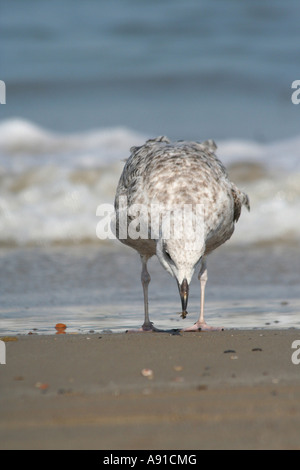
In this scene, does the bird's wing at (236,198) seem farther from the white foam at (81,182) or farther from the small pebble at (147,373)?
the white foam at (81,182)

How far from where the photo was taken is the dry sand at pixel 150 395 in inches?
134

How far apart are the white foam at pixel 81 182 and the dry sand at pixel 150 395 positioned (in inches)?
263

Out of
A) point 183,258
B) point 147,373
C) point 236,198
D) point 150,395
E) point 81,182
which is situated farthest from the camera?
point 81,182

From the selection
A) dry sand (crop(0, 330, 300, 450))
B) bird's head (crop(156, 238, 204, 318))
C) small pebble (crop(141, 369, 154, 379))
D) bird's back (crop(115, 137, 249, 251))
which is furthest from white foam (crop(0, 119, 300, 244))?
small pebble (crop(141, 369, 154, 379))

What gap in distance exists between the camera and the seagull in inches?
207

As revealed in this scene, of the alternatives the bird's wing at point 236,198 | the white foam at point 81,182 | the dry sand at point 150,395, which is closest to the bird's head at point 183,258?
the dry sand at point 150,395

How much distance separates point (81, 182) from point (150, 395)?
10.9 meters

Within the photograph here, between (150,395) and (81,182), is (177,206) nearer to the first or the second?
(150,395)

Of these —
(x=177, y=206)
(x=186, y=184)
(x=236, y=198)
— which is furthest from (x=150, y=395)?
(x=236, y=198)

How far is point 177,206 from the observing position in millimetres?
5703

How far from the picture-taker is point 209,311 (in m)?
7.12

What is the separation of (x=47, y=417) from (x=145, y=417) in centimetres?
43
